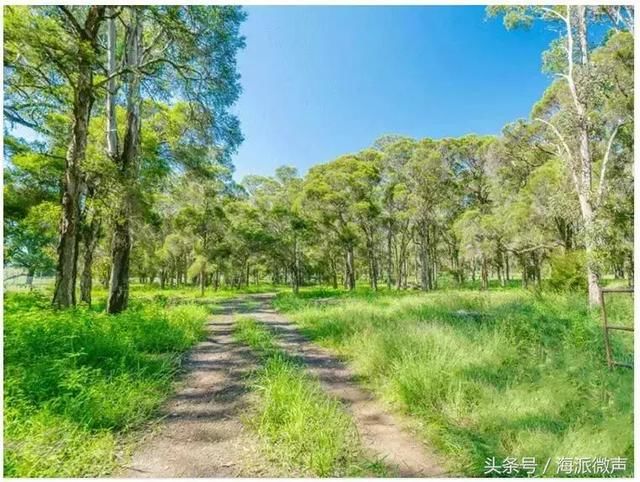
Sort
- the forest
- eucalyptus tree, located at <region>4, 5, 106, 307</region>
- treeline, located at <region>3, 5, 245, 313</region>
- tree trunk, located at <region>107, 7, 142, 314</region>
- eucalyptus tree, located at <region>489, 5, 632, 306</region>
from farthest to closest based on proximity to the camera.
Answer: eucalyptus tree, located at <region>489, 5, 632, 306</region>
tree trunk, located at <region>107, 7, 142, 314</region>
treeline, located at <region>3, 5, 245, 313</region>
eucalyptus tree, located at <region>4, 5, 106, 307</region>
the forest

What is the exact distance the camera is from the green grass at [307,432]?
9.03ft

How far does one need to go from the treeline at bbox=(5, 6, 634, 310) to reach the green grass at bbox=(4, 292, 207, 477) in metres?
2.77

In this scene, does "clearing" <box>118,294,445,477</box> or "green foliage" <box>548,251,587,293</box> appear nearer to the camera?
"clearing" <box>118,294,445,477</box>

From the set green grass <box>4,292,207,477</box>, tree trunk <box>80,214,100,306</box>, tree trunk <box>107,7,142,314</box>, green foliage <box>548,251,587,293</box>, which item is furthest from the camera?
green foliage <box>548,251,587,293</box>

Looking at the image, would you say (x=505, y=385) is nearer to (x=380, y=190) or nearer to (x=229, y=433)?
(x=229, y=433)

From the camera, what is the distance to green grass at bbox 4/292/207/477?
2744 millimetres

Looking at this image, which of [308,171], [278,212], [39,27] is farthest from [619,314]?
[308,171]

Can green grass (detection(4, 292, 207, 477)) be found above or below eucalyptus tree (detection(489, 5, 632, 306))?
below

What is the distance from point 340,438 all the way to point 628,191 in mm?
14843

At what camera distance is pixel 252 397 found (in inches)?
163

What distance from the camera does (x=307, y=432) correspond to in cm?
304

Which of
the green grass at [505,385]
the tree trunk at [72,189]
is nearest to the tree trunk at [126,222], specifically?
the tree trunk at [72,189]

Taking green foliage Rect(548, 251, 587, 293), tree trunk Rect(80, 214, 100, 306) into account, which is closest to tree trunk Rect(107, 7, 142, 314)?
tree trunk Rect(80, 214, 100, 306)

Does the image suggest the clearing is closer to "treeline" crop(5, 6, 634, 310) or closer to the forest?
the forest
